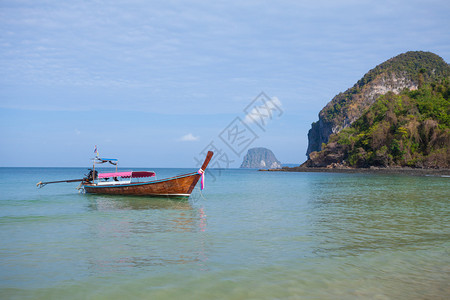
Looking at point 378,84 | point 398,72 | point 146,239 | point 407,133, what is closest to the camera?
point 146,239

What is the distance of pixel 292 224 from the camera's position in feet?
43.7

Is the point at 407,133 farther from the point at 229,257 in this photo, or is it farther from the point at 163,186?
the point at 229,257

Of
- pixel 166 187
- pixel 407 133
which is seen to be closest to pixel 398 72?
pixel 407 133

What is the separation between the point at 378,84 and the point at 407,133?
251 ft

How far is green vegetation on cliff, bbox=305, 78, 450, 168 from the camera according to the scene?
252 ft

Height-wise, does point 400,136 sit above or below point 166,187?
above

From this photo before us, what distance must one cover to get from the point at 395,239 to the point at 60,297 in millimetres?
8997

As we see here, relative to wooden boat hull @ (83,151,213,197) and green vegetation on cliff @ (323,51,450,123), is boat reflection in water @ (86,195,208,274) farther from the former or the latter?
green vegetation on cliff @ (323,51,450,123)

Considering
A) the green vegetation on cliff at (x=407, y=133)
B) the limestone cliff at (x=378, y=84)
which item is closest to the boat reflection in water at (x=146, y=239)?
the green vegetation on cliff at (x=407, y=133)

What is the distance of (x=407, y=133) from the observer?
79625 millimetres

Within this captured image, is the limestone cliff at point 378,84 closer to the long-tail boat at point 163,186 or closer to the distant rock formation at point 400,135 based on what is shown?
the distant rock formation at point 400,135

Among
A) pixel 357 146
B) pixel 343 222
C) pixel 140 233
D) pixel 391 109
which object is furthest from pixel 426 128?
pixel 140 233

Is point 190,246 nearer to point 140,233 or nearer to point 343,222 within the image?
point 140,233

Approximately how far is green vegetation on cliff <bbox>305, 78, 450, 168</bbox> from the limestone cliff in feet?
151
